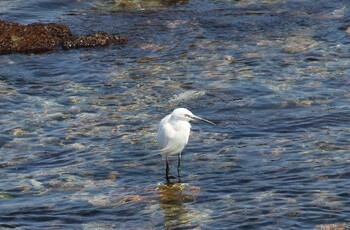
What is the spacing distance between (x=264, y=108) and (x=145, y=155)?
266 cm

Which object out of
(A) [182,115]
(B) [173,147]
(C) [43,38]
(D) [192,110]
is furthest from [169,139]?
(C) [43,38]

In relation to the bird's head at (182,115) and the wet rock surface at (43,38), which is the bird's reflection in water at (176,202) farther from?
the wet rock surface at (43,38)

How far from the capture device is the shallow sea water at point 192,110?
1059 centimetres

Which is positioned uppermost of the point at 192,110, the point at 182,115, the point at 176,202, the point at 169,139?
the point at 182,115

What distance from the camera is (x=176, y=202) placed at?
10.9m

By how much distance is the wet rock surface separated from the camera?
57.5 ft

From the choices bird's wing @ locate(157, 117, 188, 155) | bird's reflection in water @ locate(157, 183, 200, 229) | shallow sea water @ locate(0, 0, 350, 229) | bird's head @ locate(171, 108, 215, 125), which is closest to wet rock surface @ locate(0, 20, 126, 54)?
shallow sea water @ locate(0, 0, 350, 229)

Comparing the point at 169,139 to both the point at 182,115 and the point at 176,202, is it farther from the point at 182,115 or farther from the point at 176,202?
the point at 176,202

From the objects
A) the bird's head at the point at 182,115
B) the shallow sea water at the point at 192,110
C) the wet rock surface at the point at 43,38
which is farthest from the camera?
the wet rock surface at the point at 43,38

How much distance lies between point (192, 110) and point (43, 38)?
16.3 ft

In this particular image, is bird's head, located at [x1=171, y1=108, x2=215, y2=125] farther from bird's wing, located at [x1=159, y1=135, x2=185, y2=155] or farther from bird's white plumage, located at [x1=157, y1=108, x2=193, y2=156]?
bird's wing, located at [x1=159, y1=135, x2=185, y2=155]

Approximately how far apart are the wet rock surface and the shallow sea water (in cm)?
38

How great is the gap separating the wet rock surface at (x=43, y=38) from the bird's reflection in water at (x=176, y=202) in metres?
7.03

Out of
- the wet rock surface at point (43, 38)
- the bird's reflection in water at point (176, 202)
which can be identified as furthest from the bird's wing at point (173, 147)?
the wet rock surface at point (43, 38)
